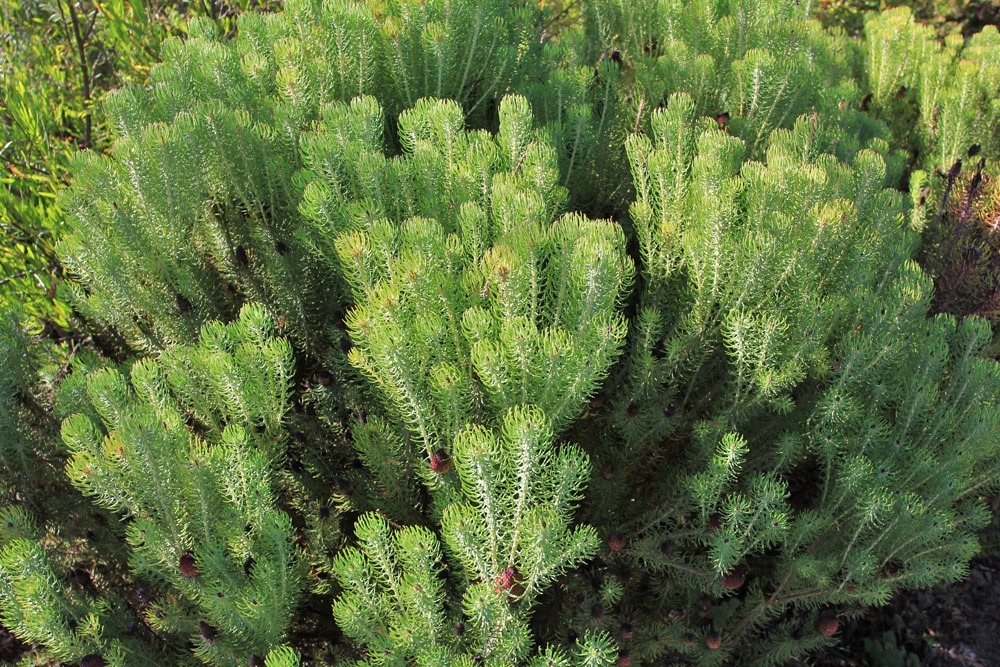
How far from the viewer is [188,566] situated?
1.73 m

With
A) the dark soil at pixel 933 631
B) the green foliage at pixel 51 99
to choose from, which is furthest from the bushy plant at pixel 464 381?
the dark soil at pixel 933 631

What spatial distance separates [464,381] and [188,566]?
0.75m

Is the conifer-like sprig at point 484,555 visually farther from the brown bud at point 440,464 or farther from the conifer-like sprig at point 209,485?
the conifer-like sprig at point 209,485

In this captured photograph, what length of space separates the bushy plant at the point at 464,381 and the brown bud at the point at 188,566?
Result: 0.01 meters

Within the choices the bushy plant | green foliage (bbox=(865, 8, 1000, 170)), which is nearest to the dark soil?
the bushy plant

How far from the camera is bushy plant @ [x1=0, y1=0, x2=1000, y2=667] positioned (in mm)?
1706

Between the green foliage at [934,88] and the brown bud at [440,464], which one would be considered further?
the green foliage at [934,88]

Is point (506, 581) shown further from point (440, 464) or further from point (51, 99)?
point (51, 99)

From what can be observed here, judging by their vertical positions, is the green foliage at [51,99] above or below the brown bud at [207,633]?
above

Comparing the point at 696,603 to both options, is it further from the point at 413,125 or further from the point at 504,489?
the point at 413,125

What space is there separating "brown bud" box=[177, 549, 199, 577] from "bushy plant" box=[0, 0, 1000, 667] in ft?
0.04

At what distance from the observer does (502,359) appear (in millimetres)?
1674

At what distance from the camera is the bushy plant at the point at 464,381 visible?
1.71 meters

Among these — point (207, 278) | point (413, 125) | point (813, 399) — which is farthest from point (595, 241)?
point (207, 278)
